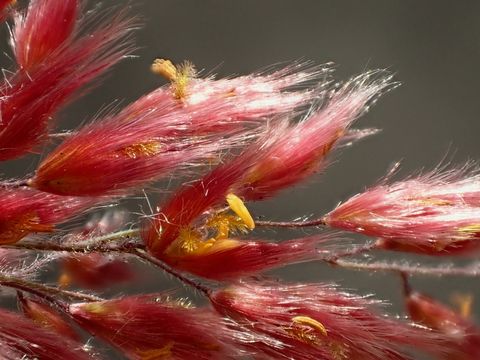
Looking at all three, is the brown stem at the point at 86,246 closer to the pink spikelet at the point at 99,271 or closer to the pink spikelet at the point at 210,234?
the pink spikelet at the point at 210,234

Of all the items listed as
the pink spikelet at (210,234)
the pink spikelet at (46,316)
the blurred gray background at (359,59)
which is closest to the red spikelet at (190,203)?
the pink spikelet at (210,234)

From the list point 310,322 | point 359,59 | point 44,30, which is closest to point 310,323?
point 310,322

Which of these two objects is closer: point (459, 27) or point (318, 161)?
point (318, 161)

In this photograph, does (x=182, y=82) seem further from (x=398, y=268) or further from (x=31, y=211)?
(x=398, y=268)

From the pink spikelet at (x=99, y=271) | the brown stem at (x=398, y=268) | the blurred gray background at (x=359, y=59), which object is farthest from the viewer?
the blurred gray background at (x=359, y=59)

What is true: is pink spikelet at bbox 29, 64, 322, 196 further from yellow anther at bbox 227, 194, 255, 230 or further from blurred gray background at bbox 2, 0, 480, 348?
blurred gray background at bbox 2, 0, 480, 348

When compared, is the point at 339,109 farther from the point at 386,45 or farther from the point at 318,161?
the point at 386,45

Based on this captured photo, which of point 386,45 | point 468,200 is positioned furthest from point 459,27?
point 468,200
